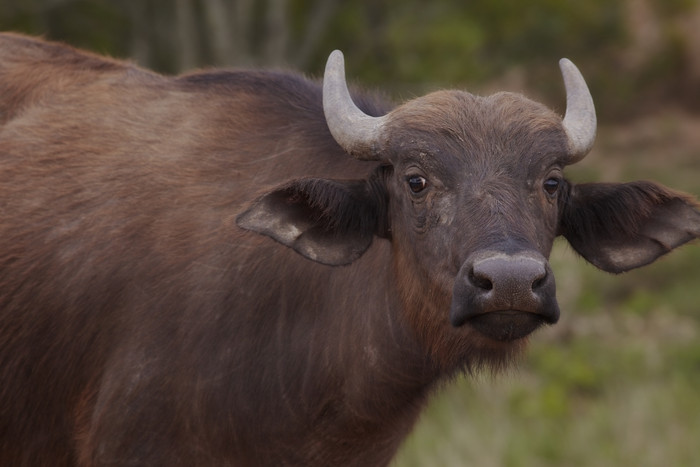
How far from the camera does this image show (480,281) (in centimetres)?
508

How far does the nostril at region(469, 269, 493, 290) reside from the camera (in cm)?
504

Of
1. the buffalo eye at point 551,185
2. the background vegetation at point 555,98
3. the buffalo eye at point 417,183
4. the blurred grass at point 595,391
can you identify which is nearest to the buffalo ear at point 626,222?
the buffalo eye at point 551,185

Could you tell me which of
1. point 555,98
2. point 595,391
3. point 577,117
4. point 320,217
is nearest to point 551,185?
point 577,117

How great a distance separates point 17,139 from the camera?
711 centimetres

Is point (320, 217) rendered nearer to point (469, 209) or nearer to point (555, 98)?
point (469, 209)

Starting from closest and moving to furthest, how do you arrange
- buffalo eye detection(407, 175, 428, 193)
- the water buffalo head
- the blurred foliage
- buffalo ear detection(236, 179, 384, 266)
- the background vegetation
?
1. the water buffalo head
2. buffalo eye detection(407, 175, 428, 193)
3. buffalo ear detection(236, 179, 384, 266)
4. the background vegetation
5. the blurred foliage

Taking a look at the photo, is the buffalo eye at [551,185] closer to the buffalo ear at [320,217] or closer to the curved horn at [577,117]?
the curved horn at [577,117]

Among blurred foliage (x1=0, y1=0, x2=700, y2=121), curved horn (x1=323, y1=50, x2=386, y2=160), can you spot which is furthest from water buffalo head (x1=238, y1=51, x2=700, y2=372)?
blurred foliage (x1=0, y1=0, x2=700, y2=121)

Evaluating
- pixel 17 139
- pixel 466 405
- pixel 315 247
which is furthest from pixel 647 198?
pixel 466 405

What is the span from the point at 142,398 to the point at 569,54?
28.2m

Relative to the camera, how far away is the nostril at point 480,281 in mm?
5039

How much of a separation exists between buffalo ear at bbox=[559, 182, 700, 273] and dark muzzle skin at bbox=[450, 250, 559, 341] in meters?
1.04

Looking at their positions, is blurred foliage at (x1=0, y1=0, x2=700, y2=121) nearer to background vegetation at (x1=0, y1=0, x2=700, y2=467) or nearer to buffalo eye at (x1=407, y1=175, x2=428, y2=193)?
background vegetation at (x1=0, y1=0, x2=700, y2=467)

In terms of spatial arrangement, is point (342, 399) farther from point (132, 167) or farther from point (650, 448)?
point (650, 448)
